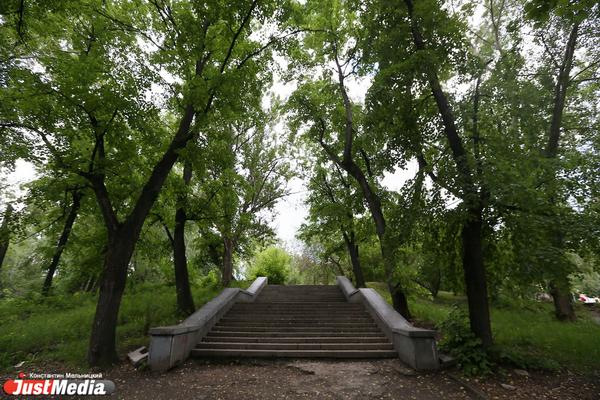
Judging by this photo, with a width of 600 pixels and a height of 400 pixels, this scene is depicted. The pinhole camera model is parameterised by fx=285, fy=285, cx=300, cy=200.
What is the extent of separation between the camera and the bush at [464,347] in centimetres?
599

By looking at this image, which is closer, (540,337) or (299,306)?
(540,337)

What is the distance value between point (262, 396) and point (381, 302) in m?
5.65

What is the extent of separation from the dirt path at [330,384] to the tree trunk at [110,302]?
21.1 inches

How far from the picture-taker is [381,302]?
32.0ft

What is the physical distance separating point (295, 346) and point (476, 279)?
4930 mm

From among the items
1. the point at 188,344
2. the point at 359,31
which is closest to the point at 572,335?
the point at 188,344

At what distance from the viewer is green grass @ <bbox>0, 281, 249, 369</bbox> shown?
760 cm

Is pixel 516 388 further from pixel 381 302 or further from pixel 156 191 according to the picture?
pixel 156 191

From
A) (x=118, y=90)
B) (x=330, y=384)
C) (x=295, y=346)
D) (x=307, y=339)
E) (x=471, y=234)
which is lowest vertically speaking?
(x=330, y=384)

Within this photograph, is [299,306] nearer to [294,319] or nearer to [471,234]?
[294,319]

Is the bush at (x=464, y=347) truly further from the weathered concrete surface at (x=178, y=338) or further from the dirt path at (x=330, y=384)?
the weathered concrete surface at (x=178, y=338)

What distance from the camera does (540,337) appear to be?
319 inches

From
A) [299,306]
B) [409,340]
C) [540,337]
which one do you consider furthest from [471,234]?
[299,306]

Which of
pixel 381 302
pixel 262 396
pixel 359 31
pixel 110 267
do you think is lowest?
pixel 262 396
